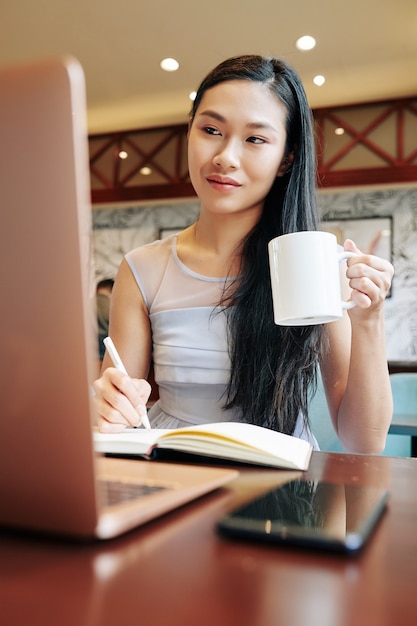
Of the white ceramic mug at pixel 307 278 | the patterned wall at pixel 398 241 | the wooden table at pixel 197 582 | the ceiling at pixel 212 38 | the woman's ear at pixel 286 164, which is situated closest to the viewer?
the wooden table at pixel 197 582

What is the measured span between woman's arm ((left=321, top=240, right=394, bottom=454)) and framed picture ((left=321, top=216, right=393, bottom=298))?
3455mm

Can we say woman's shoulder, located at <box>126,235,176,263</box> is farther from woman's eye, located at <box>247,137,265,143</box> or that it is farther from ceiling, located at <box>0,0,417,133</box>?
ceiling, located at <box>0,0,417,133</box>

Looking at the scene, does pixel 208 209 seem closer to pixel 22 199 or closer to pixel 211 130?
pixel 211 130

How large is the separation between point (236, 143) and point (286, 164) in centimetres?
15

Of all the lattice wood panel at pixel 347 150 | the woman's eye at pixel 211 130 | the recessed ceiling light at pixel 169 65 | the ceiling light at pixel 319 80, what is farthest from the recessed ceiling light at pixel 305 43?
the woman's eye at pixel 211 130

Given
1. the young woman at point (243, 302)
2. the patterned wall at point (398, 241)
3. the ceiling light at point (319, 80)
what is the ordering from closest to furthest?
the young woman at point (243, 302), the ceiling light at point (319, 80), the patterned wall at point (398, 241)

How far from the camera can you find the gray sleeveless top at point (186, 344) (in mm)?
1064

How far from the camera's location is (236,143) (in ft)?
3.39

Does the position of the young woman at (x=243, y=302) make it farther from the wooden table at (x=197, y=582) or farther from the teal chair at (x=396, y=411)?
the wooden table at (x=197, y=582)


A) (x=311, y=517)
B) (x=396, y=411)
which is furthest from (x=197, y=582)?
(x=396, y=411)

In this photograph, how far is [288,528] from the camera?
1.06 feet

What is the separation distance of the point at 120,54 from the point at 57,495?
3980mm

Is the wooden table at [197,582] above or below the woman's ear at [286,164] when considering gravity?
below

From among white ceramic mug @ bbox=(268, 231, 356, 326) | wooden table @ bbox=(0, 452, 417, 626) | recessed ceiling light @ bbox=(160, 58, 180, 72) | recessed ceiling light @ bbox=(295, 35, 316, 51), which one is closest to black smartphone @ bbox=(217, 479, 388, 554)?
wooden table @ bbox=(0, 452, 417, 626)
